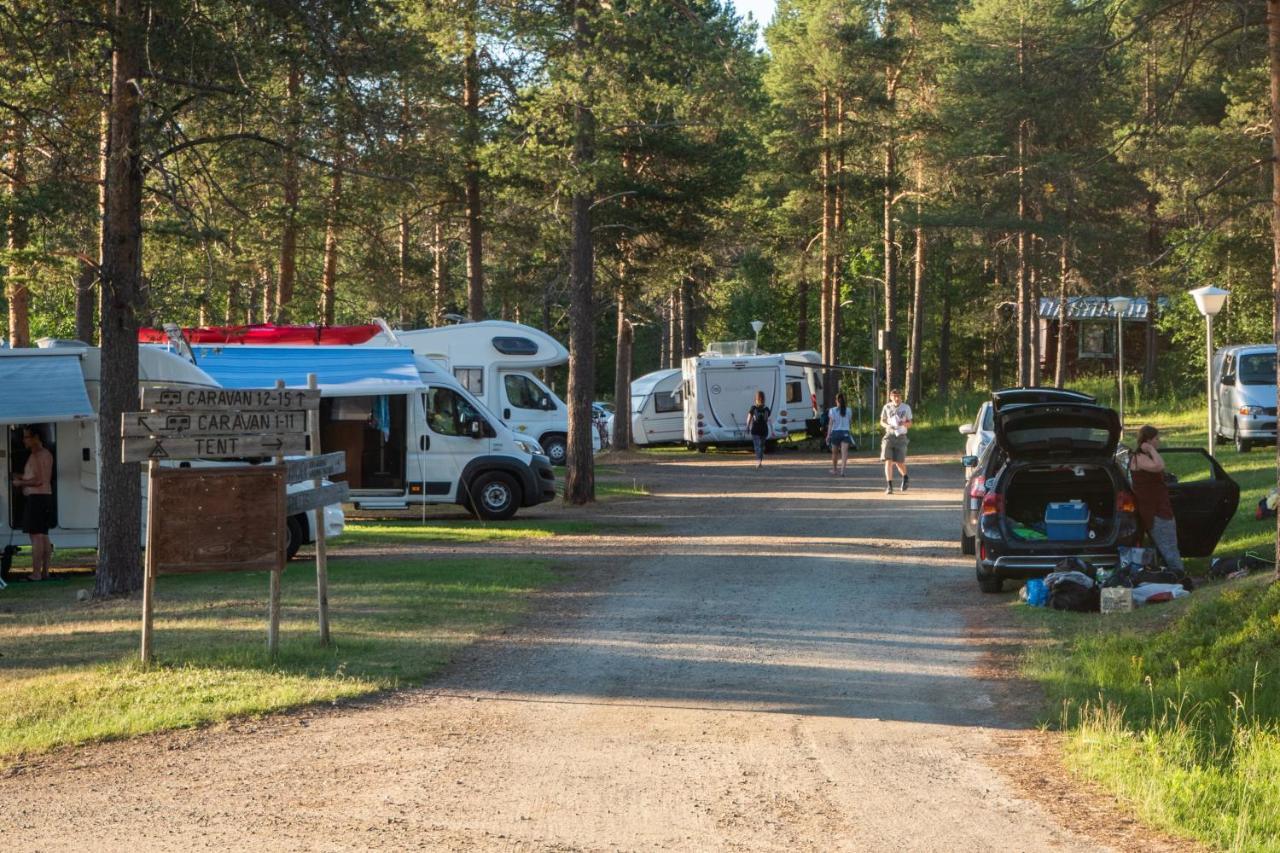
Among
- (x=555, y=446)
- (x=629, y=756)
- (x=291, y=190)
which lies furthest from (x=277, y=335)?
(x=629, y=756)

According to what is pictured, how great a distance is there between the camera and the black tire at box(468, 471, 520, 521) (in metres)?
21.9

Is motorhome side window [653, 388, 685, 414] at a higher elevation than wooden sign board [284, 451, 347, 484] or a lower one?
higher

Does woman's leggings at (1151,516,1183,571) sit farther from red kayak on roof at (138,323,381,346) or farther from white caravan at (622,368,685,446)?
white caravan at (622,368,685,446)

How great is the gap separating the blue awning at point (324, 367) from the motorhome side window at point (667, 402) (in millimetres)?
21545

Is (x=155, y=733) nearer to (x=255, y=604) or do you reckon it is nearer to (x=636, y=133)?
(x=255, y=604)

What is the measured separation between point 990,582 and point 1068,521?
2.97 ft

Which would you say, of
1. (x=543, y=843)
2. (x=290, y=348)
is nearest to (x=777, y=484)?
(x=290, y=348)

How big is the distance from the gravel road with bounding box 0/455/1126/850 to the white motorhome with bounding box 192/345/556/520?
8.77 m

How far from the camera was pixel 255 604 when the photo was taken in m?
13.2

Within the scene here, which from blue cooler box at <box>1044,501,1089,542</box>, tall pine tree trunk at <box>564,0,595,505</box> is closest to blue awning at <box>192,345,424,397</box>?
tall pine tree trunk at <box>564,0,595,505</box>

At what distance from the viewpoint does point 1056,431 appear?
45.0ft

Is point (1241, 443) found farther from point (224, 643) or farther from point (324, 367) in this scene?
point (224, 643)

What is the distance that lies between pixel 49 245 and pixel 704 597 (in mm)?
8863

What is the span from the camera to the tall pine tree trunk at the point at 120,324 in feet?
43.9
